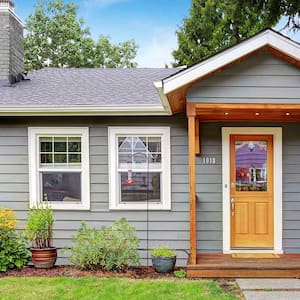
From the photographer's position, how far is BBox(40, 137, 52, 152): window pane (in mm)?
7039

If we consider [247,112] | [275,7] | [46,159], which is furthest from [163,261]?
[275,7]

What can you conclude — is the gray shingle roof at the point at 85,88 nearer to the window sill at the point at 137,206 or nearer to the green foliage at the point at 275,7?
the window sill at the point at 137,206

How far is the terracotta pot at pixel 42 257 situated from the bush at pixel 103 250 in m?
0.39

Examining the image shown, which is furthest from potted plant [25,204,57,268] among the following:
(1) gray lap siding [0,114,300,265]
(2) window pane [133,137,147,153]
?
(2) window pane [133,137,147,153]

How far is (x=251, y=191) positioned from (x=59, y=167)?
338cm

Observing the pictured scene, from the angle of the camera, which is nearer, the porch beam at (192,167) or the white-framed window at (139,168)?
the porch beam at (192,167)

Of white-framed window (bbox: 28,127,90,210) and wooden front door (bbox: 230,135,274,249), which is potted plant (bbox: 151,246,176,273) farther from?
white-framed window (bbox: 28,127,90,210)

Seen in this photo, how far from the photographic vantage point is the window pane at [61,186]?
704 cm

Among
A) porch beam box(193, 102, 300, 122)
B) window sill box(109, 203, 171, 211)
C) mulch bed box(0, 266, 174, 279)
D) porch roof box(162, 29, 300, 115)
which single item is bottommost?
mulch bed box(0, 266, 174, 279)

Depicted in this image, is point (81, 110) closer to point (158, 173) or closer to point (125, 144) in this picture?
point (125, 144)

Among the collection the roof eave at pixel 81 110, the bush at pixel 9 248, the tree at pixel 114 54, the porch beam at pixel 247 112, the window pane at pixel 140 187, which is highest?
the tree at pixel 114 54

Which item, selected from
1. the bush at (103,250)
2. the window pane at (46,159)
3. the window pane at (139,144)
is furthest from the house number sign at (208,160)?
the window pane at (46,159)

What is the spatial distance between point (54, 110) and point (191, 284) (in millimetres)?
3466

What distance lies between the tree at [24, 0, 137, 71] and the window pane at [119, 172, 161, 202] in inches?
675
